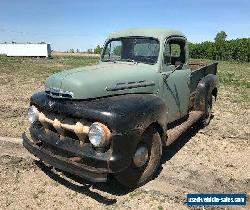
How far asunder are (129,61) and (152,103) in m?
1.39

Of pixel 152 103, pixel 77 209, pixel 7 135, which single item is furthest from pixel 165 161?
pixel 7 135

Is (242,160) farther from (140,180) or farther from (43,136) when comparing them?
(43,136)

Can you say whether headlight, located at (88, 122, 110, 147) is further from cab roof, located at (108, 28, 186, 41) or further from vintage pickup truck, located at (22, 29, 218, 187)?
cab roof, located at (108, 28, 186, 41)

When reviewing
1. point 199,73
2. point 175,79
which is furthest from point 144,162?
point 199,73

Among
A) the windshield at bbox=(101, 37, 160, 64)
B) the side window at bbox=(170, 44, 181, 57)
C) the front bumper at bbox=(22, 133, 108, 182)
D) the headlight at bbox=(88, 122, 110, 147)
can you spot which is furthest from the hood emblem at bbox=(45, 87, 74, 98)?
the side window at bbox=(170, 44, 181, 57)

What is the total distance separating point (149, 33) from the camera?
6004 millimetres

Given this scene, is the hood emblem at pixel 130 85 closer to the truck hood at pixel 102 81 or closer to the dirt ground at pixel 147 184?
the truck hood at pixel 102 81

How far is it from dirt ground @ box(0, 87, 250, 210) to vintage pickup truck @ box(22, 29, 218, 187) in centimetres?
34

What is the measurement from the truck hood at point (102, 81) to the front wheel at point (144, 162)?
0.78 meters

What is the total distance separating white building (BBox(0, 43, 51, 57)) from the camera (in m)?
51.1

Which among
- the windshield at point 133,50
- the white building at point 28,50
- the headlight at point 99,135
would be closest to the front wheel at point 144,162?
the headlight at point 99,135

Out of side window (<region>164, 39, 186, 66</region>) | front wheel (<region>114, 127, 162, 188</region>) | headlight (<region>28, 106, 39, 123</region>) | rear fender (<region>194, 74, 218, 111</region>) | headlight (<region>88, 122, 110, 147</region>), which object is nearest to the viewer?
headlight (<region>88, 122, 110, 147</region>)

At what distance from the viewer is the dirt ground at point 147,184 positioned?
4.58 m

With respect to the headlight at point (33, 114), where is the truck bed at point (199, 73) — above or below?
above
